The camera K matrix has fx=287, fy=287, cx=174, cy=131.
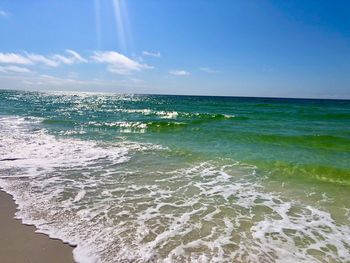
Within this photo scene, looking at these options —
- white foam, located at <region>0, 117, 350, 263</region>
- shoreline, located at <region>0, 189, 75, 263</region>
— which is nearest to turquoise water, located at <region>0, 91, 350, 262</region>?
white foam, located at <region>0, 117, 350, 263</region>

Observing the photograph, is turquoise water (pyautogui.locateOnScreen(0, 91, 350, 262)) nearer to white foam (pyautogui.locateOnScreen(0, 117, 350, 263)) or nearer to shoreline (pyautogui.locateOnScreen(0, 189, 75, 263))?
white foam (pyautogui.locateOnScreen(0, 117, 350, 263))

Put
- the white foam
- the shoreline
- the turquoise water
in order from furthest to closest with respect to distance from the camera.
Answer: the turquoise water < the white foam < the shoreline

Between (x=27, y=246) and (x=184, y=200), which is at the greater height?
(x=27, y=246)

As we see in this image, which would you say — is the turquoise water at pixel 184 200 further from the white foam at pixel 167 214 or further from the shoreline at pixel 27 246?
the shoreline at pixel 27 246

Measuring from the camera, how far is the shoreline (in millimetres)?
4316

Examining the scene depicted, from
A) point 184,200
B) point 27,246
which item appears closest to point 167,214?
point 184,200

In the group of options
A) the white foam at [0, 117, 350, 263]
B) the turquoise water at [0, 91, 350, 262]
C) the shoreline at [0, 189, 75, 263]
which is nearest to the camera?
the shoreline at [0, 189, 75, 263]

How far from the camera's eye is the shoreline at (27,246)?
4.32m

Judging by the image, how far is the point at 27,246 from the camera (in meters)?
4.64

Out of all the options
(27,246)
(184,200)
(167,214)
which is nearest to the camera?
(27,246)

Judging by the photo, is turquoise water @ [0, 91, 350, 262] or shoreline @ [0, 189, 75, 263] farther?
turquoise water @ [0, 91, 350, 262]

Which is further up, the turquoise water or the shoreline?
the shoreline

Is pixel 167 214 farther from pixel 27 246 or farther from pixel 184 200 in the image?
pixel 27 246

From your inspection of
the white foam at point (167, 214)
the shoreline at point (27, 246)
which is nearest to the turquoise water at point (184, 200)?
the white foam at point (167, 214)
